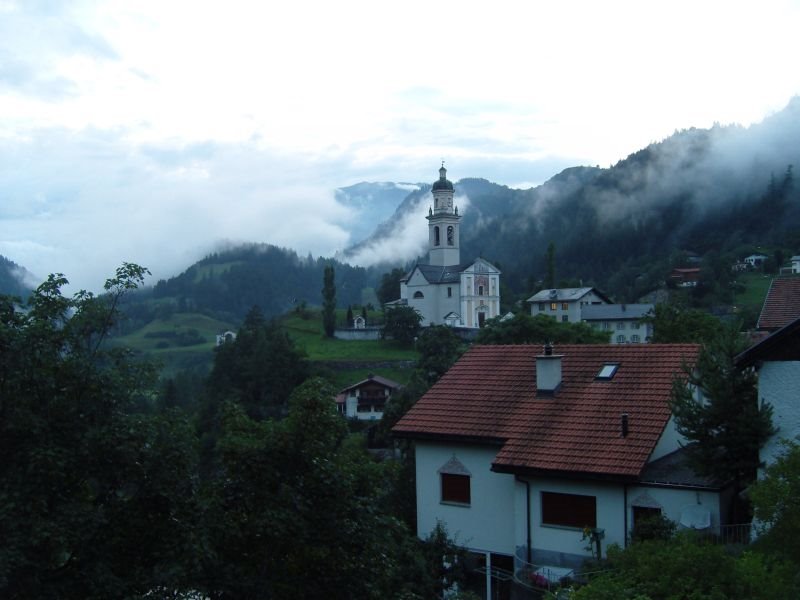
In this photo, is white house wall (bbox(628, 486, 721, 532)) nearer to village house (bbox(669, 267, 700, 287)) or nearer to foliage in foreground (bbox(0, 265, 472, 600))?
foliage in foreground (bbox(0, 265, 472, 600))

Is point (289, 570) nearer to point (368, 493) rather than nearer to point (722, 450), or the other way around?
point (368, 493)

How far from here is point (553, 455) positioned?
50.0 feet

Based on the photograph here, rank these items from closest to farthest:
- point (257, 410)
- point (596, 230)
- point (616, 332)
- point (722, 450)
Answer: point (722, 450) → point (257, 410) → point (616, 332) → point (596, 230)

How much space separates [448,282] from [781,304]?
2414 inches

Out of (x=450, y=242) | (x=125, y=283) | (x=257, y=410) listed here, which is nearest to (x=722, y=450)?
(x=125, y=283)

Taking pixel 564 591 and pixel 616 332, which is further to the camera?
pixel 616 332

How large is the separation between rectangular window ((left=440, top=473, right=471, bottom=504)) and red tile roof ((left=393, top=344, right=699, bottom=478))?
2.88 feet

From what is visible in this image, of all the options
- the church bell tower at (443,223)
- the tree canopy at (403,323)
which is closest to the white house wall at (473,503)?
the tree canopy at (403,323)

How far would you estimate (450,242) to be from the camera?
92.4m

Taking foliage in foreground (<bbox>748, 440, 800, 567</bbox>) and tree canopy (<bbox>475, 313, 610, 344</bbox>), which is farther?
tree canopy (<bbox>475, 313, 610, 344</bbox>)

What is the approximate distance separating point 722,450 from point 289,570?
7626 millimetres

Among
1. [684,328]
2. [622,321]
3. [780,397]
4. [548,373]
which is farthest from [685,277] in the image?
[780,397]

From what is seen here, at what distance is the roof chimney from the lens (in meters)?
16.9

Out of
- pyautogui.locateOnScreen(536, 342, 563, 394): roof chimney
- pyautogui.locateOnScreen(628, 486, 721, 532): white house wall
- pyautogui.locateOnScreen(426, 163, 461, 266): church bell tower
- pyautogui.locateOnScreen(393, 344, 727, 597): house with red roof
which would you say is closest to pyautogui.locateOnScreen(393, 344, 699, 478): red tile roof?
pyautogui.locateOnScreen(393, 344, 727, 597): house with red roof
